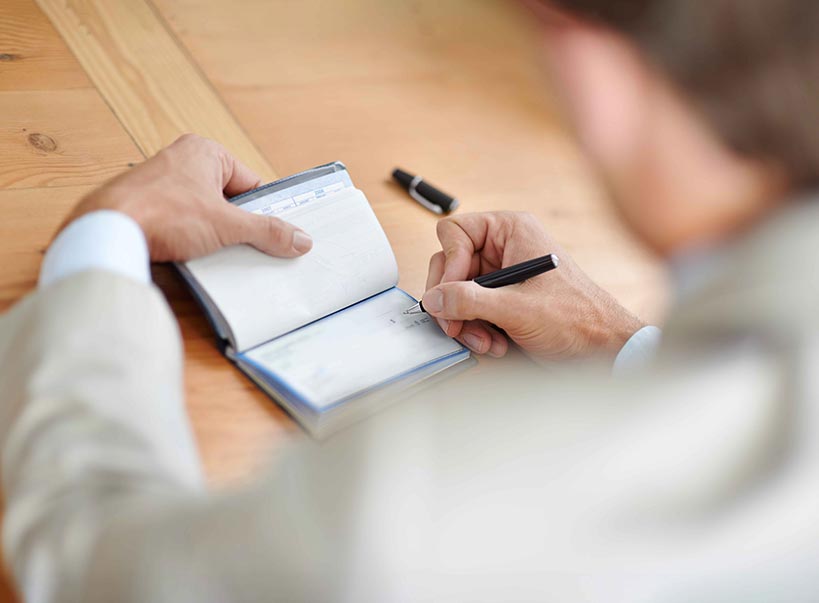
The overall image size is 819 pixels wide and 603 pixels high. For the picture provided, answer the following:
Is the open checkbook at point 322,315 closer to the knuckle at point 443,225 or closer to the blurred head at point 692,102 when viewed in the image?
the knuckle at point 443,225

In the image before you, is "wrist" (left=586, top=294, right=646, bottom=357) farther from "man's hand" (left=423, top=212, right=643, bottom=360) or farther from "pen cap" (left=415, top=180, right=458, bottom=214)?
"pen cap" (left=415, top=180, right=458, bottom=214)

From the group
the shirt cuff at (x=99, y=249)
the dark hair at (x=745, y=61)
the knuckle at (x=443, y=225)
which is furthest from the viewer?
the knuckle at (x=443, y=225)

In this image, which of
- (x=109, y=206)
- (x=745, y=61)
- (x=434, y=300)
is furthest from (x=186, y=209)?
(x=745, y=61)

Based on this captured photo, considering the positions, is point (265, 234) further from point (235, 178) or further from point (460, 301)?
point (460, 301)

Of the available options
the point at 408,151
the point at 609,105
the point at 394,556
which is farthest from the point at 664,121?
the point at 408,151

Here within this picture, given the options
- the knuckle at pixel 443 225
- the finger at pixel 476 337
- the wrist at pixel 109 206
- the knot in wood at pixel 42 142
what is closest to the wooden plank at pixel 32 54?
the knot in wood at pixel 42 142

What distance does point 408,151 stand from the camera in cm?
142

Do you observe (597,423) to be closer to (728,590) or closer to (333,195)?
(728,590)

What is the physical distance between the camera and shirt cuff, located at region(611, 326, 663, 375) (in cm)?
104

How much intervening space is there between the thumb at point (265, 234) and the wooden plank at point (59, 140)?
254mm

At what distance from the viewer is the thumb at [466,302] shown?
1.00 meters

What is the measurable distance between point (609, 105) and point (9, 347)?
532 mm

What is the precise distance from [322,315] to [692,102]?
23.0 inches

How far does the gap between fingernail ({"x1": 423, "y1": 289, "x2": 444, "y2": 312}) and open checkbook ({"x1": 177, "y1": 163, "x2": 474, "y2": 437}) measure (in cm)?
3
